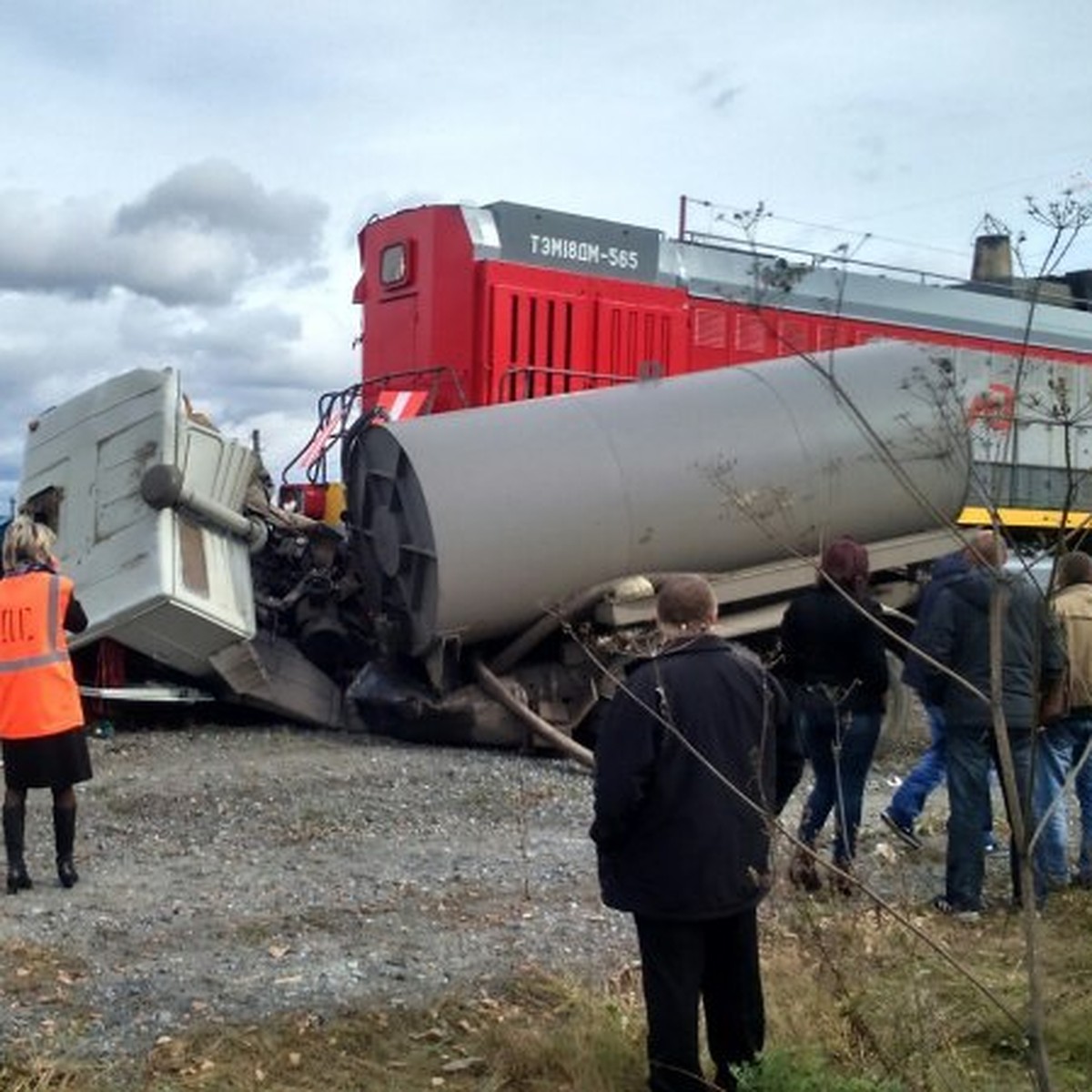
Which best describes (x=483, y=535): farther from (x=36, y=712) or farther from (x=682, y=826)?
(x=682, y=826)

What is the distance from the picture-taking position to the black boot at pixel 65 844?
6793 millimetres

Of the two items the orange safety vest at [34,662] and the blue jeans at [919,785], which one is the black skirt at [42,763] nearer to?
the orange safety vest at [34,662]

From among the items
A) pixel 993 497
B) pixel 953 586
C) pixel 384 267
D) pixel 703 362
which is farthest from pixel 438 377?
pixel 993 497

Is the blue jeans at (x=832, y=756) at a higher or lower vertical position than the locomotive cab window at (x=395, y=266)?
lower

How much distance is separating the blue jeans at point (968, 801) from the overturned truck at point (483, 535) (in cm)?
229

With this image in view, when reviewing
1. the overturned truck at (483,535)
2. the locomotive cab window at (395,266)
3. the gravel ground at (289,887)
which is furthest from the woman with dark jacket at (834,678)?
the locomotive cab window at (395,266)

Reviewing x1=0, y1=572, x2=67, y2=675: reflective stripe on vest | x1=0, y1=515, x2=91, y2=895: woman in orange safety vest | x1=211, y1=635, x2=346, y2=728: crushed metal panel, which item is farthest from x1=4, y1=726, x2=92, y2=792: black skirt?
x1=211, y1=635, x2=346, y2=728: crushed metal panel

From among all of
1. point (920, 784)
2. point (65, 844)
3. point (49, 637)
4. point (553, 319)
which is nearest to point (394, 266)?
point (553, 319)

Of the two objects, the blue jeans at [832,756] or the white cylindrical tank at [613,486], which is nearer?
the blue jeans at [832,756]

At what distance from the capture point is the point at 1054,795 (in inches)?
275

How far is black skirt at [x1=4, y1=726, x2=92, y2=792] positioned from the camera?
6812 millimetres

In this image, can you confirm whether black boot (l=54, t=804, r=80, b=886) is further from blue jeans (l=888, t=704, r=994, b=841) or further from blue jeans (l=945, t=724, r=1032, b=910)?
blue jeans (l=888, t=704, r=994, b=841)

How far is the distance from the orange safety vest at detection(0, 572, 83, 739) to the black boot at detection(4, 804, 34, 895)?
1.07ft

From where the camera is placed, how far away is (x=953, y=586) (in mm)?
6754
